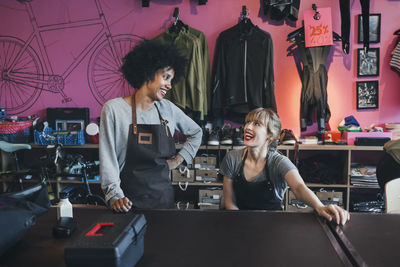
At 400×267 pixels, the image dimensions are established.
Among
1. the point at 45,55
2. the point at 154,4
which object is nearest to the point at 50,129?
the point at 45,55

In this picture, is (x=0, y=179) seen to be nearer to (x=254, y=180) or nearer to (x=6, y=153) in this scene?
(x=6, y=153)

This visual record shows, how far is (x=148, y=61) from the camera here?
175 centimetres

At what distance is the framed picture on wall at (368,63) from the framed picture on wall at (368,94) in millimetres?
112

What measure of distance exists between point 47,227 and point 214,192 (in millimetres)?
2115

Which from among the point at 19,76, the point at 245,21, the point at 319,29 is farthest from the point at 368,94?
the point at 19,76

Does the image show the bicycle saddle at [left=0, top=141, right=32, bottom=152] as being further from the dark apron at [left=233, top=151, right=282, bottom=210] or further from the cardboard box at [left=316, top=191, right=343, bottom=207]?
the cardboard box at [left=316, top=191, right=343, bottom=207]

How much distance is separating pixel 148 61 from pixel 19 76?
9.03ft

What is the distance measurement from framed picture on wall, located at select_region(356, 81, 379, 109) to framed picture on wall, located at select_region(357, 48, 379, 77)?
0.11m

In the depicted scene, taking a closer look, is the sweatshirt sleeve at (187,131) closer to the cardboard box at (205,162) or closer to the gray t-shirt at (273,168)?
the gray t-shirt at (273,168)

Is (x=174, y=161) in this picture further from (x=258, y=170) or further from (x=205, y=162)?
(x=205, y=162)

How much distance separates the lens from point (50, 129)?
3.30m

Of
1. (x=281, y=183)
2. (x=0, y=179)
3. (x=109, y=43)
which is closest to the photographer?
→ (x=281, y=183)

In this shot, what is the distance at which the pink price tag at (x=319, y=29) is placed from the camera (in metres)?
3.07

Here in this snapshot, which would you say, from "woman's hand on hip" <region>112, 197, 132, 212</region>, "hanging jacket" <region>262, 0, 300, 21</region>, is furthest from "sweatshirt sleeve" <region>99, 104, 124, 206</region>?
"hanging jacket" <region>262, 0, 300, 21</region>
